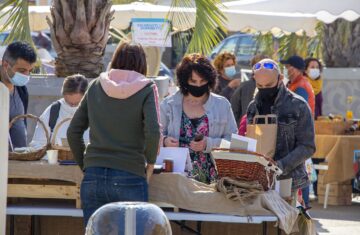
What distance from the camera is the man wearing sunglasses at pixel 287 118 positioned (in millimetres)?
6570

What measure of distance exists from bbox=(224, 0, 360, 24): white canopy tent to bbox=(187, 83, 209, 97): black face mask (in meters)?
8.34

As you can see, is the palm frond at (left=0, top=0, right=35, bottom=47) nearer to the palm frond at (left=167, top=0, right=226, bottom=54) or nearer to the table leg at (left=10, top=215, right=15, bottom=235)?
the palm frond at (left=167, top=0, right=226, bottom=54)

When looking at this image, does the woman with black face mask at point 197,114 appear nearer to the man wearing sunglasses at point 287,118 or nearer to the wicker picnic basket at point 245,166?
the man wearing sunglasses at point 287,118

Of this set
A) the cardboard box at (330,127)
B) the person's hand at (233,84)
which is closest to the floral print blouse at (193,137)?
the person's hand at (233,84)

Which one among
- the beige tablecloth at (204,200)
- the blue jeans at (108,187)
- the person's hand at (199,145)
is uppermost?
the person's hand at (199,145)

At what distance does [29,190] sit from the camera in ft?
20.5

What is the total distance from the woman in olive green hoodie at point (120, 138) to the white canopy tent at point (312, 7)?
30.9 feet

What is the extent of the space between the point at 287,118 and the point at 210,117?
0.53m

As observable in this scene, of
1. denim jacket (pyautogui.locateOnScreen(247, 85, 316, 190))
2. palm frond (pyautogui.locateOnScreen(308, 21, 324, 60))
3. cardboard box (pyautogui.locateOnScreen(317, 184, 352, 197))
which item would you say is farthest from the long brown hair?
palm frond (pyautogui.locateOnScreen(308, 21, 324, 60))

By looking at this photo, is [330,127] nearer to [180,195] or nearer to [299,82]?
[299,82]

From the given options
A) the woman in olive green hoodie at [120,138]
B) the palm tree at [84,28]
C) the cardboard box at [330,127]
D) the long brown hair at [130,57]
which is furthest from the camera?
the cardboard box at [330,127]

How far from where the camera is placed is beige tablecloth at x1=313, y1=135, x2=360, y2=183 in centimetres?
1156

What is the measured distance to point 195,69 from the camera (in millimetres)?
6629

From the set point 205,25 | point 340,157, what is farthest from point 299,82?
point 205,25
